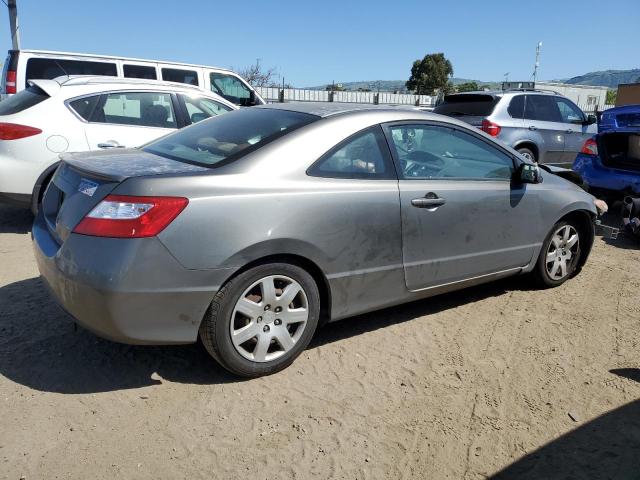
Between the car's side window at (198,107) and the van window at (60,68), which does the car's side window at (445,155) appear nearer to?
the car's side window at (198,107)

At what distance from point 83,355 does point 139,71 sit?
8.00 m

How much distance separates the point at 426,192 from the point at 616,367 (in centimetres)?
162

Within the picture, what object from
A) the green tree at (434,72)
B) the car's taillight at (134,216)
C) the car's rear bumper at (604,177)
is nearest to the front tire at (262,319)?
the car's taillight at (134,216)

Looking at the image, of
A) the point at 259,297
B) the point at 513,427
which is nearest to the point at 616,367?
the point at 513,427

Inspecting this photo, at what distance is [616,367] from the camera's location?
337cm

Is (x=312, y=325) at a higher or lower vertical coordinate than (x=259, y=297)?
lower

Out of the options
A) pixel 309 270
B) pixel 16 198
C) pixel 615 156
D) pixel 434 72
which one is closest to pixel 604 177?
pixel 615 156

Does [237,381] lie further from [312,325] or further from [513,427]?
[513,427]

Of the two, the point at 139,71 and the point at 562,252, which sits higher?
the point at 139,71

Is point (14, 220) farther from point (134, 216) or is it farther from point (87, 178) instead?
point (134, 216)

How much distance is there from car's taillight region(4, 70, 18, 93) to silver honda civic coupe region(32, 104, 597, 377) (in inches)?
246

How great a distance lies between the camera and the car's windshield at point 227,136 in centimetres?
314

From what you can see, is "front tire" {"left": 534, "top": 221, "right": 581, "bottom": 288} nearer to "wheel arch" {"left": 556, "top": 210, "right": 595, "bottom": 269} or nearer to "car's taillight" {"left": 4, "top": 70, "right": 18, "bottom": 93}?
"wheel arch" {"left": 556, "top": 210, "right": 595, "bottom": 269}

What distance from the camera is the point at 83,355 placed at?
3250mm
